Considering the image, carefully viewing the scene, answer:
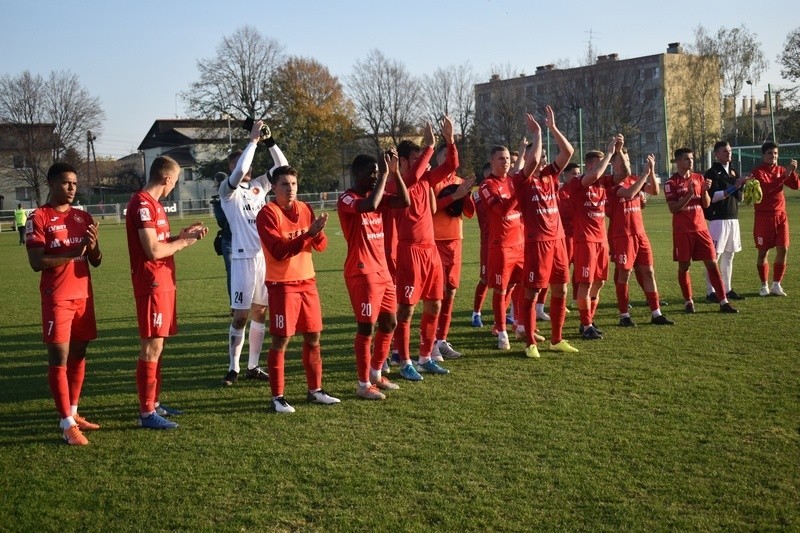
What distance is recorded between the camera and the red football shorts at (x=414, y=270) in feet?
24.6

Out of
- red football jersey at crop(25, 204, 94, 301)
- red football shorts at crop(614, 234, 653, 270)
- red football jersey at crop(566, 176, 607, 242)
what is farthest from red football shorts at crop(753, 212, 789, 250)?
red football jersey at crop(25, 204, 94, 301)

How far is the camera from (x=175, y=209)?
2063 inches

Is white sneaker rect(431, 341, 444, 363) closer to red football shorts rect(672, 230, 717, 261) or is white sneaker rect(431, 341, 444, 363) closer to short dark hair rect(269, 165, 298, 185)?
short dark hair rect(269, 165, 298, 185)

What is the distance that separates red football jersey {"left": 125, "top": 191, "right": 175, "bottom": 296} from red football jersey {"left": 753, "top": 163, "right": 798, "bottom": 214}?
9.55m

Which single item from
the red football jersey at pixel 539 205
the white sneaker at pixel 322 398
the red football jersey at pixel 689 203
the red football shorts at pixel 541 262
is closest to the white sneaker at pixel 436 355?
the red football shorts at pixel 541 262

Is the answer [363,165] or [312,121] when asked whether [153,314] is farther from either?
[312,121]

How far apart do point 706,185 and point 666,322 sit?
231 centimetres

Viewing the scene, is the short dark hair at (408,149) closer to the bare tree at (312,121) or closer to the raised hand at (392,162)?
the raised hand at (392,162)

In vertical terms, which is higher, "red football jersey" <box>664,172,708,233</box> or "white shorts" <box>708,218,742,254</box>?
"red football jersey" <box>664,172,708,233</box>

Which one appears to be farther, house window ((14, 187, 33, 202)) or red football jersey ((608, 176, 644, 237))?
house window ((14, 187, 33, 202))

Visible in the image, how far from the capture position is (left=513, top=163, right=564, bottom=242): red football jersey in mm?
8508

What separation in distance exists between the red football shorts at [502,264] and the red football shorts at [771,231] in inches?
205

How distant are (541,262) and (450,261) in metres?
1.02

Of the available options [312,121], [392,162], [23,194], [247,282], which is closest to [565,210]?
[392,162]
